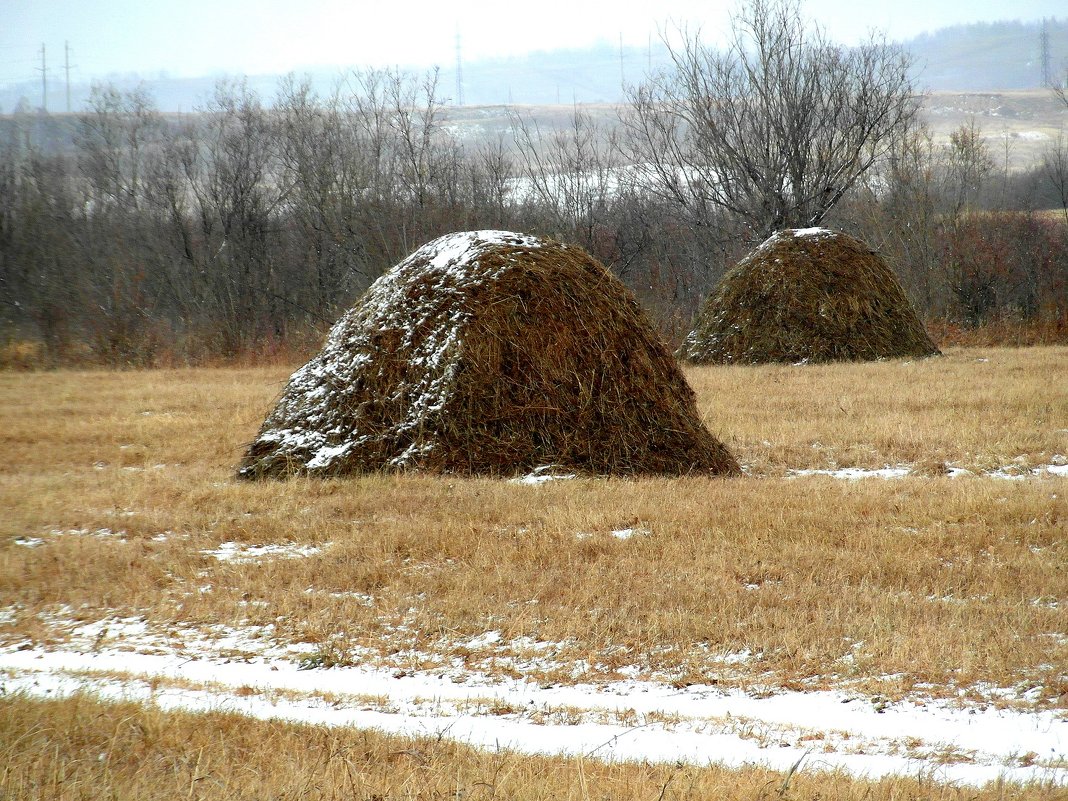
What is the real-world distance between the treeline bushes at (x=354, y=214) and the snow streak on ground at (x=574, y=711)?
66.8ft

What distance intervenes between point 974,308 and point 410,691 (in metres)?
28.9

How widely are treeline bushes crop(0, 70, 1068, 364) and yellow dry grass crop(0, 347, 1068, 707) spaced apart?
1600cm

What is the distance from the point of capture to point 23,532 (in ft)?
24.2

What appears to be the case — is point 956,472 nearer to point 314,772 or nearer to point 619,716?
point 619,716

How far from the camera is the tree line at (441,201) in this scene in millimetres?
25109

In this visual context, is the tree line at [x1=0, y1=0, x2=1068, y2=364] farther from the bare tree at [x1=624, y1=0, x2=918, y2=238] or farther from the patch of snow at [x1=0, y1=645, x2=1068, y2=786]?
the patch of snow at [x1=0, y1=645, x2=1068, y2=786]

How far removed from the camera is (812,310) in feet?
63.9

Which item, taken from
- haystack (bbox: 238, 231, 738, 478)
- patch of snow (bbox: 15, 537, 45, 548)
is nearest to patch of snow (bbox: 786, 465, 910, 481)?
haystack (bbox: 238, 231, 738, 478)

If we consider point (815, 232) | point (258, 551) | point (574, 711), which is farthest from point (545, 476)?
point (815, 232)

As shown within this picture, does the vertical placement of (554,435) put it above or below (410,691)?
above

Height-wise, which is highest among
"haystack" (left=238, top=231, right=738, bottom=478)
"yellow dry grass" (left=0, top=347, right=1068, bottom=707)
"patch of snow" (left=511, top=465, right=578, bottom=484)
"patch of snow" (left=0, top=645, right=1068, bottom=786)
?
"haystack" (left=238, top=231, right=738, bottom=478)

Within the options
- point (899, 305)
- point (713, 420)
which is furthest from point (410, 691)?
point (899, 305)

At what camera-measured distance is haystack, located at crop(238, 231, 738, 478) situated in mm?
9133

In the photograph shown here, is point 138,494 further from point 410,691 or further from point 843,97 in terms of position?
point 843,97
